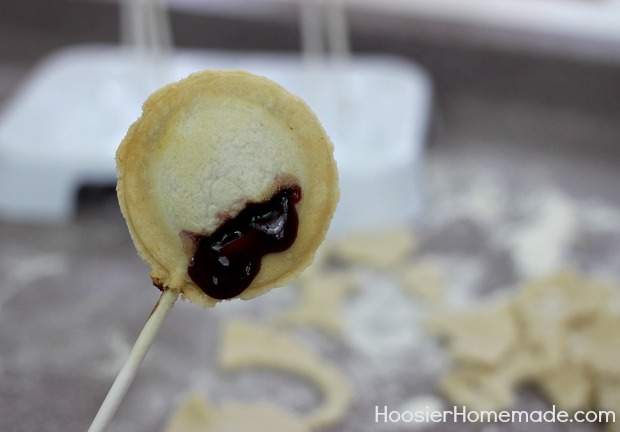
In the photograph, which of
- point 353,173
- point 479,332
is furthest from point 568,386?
point 353,173

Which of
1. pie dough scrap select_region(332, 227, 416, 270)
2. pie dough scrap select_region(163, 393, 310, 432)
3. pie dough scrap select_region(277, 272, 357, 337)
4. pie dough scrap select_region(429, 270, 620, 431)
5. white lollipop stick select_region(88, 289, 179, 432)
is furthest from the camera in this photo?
pie dough scrap select_region(332, 227, 416, 270)

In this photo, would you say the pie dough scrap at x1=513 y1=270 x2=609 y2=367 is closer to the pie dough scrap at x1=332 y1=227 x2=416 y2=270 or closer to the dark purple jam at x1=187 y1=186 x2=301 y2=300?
the pie dough scrap at x1=332 y1=227 x2=416 y2=270

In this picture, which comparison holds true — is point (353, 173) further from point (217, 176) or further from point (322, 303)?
point (217, 176)

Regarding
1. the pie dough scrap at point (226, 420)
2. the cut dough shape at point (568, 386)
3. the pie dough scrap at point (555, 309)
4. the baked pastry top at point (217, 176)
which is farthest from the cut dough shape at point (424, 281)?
the baked pastry top at point (217, 176)

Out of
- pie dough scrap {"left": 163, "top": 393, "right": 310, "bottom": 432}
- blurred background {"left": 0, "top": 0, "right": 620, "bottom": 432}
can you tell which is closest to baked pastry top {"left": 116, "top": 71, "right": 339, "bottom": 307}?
pie dough scrap {"left": 163, "top": 393, "right": 310, "bottom": 432}

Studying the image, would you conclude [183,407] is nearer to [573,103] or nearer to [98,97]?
[98,97]

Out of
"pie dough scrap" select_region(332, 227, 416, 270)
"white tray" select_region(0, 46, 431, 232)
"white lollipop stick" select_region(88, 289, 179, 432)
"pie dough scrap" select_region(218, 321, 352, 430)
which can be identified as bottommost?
"white lollipop stick" select_region(88, 289, 179, 432)
